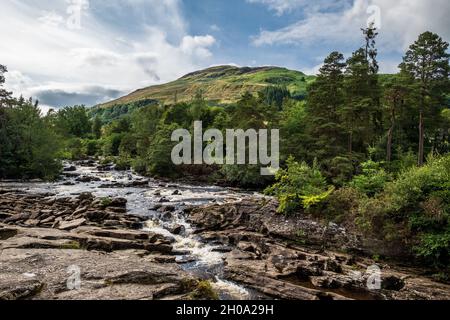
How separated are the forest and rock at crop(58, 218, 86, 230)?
14302 millimetres

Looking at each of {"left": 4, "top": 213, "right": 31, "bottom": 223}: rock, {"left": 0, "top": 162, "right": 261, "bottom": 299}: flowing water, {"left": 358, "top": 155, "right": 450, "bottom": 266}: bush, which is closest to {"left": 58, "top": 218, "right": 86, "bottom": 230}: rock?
{"left": 4, "top": 213, "right": 31, "bottom": 223}: rock

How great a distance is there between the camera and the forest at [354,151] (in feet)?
60.7

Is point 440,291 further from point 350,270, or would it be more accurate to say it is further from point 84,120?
point 84,120

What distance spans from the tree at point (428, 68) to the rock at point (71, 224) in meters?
32.0

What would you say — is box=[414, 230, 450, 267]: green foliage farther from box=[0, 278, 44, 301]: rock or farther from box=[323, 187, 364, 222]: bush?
box=[0, 278, 44, 301]: rock

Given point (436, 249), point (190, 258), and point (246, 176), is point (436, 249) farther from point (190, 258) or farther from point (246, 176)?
point (246, 176)

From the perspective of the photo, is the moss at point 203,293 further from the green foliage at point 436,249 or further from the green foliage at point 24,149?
the green foliage at point 24,149

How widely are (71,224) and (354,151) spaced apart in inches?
1291

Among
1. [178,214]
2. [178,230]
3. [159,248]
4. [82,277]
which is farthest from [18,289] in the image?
[178,214]

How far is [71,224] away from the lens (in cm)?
2244

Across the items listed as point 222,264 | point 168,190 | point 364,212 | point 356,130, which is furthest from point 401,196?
point 168,190

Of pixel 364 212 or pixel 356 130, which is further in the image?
pixel 356 130

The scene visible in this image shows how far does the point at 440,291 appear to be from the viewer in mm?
14367

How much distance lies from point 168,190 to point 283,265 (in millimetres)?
26284
